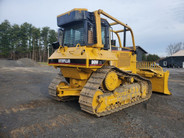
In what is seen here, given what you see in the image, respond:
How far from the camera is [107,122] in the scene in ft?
12.6

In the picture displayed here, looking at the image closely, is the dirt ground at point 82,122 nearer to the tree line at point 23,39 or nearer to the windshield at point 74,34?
the windshield at point 74,34

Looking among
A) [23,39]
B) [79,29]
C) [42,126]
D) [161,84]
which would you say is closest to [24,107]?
[42,126]

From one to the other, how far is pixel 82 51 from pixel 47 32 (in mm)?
51931

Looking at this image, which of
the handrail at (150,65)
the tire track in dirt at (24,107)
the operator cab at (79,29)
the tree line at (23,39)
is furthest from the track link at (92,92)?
the tree line at (23,39)

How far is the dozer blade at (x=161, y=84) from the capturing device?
7227mm

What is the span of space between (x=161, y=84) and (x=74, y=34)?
5.30 m

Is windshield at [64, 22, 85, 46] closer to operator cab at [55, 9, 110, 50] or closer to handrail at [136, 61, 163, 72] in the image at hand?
operator cab at [55, 9, 110, 50]

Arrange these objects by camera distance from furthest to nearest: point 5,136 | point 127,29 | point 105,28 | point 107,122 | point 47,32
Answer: point 47,32 < point 127,29 < point 105,28 < point 107,122 < point 5,136

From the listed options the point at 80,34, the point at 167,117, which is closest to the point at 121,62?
the point at 80,34

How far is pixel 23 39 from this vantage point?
47406 mm

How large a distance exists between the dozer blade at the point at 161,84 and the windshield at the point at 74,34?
196 inches

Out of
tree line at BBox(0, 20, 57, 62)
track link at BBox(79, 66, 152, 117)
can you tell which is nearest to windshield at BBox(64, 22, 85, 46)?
track link at BBox(79, 66, 152, 117)

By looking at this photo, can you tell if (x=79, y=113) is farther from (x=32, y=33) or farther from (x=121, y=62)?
(x=32, y=33)

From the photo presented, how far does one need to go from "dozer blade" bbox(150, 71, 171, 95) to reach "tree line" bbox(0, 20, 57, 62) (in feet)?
150
